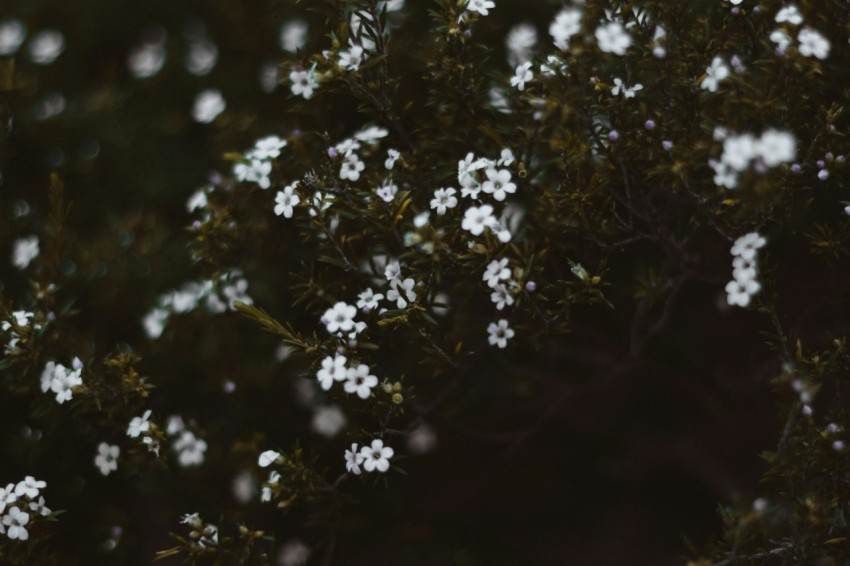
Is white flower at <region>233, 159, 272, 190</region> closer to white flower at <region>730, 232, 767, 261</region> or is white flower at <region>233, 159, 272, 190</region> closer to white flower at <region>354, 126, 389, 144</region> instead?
white flower at <region>354, 126, 389, 144</region>

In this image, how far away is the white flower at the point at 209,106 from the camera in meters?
3.91

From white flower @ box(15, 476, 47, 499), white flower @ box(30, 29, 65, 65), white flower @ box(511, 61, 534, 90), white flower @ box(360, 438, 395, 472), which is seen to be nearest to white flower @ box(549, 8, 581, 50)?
white flower @ box(511, 61, 534, 90)

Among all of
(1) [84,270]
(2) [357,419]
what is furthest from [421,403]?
(1) [84,270]

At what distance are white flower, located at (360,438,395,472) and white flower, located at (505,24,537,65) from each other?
5.54ft

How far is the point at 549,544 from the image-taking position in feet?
13.3

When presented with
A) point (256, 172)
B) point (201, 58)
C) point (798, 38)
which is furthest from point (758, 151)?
point (201, 58)

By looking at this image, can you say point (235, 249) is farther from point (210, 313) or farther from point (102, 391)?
point (102, 391)

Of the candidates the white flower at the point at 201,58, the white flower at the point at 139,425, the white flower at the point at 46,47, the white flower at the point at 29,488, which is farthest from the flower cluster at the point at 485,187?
the white flower at the point at 46,47

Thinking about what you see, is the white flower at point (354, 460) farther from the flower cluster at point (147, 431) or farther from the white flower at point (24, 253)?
the white flower at point (24, 253)

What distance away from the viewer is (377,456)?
8.52 feet

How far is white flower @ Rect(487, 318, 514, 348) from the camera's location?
104 inches

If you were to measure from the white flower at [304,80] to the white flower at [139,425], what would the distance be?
1261 millimetres

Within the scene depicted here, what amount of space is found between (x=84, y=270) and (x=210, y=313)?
670mm

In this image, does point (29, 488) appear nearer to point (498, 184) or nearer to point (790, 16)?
point (498, 184)
